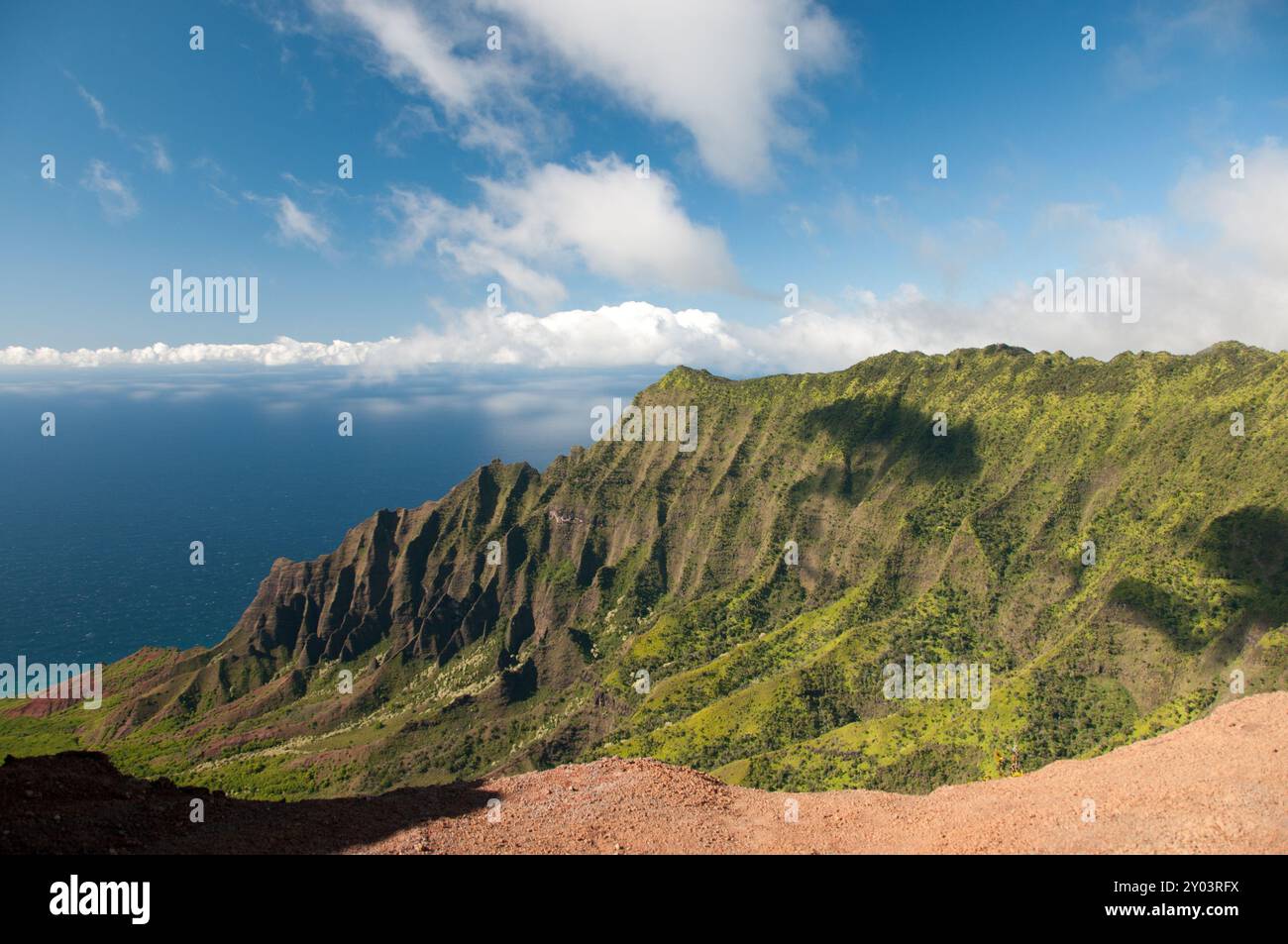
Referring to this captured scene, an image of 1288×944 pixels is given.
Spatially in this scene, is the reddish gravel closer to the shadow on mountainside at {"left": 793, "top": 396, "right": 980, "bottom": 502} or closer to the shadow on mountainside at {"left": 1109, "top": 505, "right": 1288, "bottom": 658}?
the shadow on mountainside at {"left": 1109, "top": 505, "right": 1288, "bottom": 658}

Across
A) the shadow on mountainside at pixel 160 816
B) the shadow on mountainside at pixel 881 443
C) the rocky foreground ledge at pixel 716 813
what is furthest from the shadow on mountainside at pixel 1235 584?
the shadow on mountainside at pixel 160 816

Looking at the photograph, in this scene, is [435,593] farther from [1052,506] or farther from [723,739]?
[1052,506]

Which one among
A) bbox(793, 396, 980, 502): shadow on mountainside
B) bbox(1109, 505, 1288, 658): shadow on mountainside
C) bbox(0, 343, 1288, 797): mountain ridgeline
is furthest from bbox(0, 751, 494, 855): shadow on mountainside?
bbox(793, 396, 980, 502): shadow on mountainside

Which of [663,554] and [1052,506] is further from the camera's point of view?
[663,554]

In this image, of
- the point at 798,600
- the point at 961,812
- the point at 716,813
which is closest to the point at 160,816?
the point at 716,813

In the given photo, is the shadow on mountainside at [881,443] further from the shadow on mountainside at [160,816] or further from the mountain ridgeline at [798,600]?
the shadow on mountainside at [160,816]
